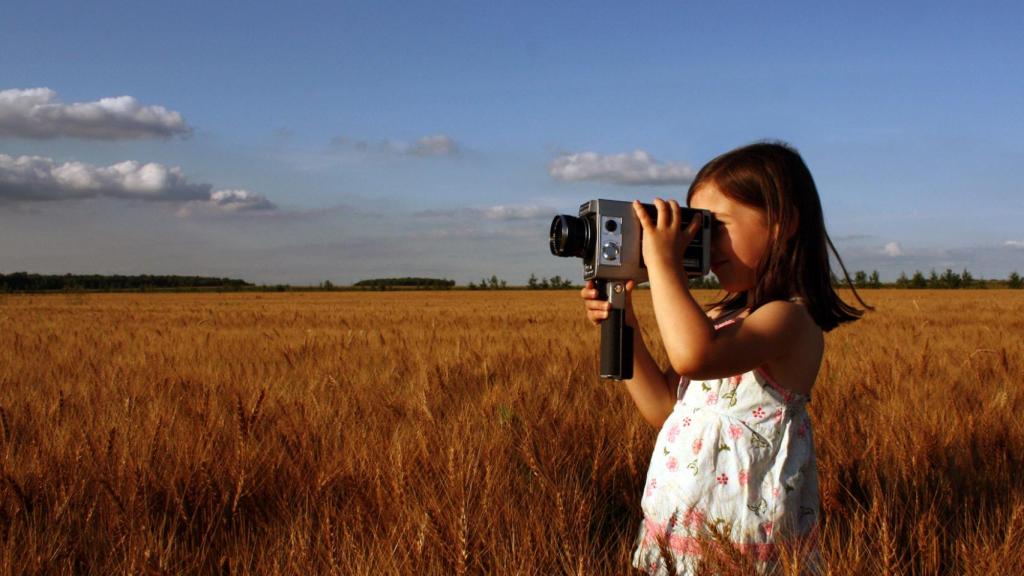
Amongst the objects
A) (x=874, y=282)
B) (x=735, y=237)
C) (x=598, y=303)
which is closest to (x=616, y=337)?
(x=598, y=303)

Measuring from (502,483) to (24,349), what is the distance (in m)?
4.76

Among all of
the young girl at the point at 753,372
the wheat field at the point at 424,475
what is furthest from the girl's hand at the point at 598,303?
the wheat field at the point at 424,475

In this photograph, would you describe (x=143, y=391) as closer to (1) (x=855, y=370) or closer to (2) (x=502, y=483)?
(2) (x=502, y=483)

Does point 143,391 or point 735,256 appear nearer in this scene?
point 735,256

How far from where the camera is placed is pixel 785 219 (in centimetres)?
151

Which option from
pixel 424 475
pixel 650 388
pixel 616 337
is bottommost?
pixel 424 475

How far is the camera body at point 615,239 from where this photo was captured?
4.77 ft

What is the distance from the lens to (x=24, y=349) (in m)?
5.16

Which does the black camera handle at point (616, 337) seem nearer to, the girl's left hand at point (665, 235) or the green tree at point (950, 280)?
the girl's left hand at point (665, 235)

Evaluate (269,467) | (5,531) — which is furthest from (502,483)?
(5,531)

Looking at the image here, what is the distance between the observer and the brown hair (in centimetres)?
151

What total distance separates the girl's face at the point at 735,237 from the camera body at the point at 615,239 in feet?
0.23

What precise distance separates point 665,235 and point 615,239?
103 millimetres

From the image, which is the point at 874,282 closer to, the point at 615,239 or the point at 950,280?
the point at 950,280
